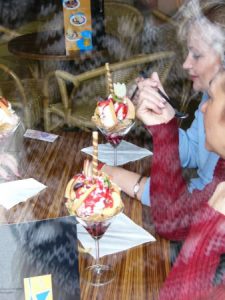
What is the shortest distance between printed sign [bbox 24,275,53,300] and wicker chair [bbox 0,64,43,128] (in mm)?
2174

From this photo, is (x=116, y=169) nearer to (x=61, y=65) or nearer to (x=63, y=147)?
(x=63, y=147)

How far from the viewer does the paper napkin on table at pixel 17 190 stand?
4.73 feet

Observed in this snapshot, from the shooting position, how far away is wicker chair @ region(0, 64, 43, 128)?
10.3 ft

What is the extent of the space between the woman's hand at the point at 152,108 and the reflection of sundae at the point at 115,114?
91 mm

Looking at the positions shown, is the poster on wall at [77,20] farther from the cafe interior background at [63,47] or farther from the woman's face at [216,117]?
the woman's face at [216,117]

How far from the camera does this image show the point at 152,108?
1.55 metres

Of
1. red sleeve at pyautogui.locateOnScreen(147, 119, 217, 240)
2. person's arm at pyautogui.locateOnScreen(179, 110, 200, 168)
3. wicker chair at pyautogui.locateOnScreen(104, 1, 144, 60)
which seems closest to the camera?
red sleeve at pyautogui.locateOnScreen(147, 119, 217, 240)

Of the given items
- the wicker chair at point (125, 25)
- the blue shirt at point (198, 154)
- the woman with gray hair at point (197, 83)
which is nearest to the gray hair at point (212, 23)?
the woman with gray hair at point (197, 83)

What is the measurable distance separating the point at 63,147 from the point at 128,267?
0.72 m

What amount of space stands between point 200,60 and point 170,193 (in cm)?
50

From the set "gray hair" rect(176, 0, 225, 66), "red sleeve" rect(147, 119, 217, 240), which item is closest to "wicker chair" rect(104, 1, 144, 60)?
"gray hair" rect(176, 0, 225, 66)

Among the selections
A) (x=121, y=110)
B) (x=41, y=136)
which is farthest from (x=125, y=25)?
(x=121, y=110)

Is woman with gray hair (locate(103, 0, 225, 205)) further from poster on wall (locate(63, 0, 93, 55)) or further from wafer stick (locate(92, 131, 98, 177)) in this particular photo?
poster on wall (locate(63, 0, 93, 55))

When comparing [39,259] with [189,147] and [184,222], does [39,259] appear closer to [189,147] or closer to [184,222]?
[184,222]
